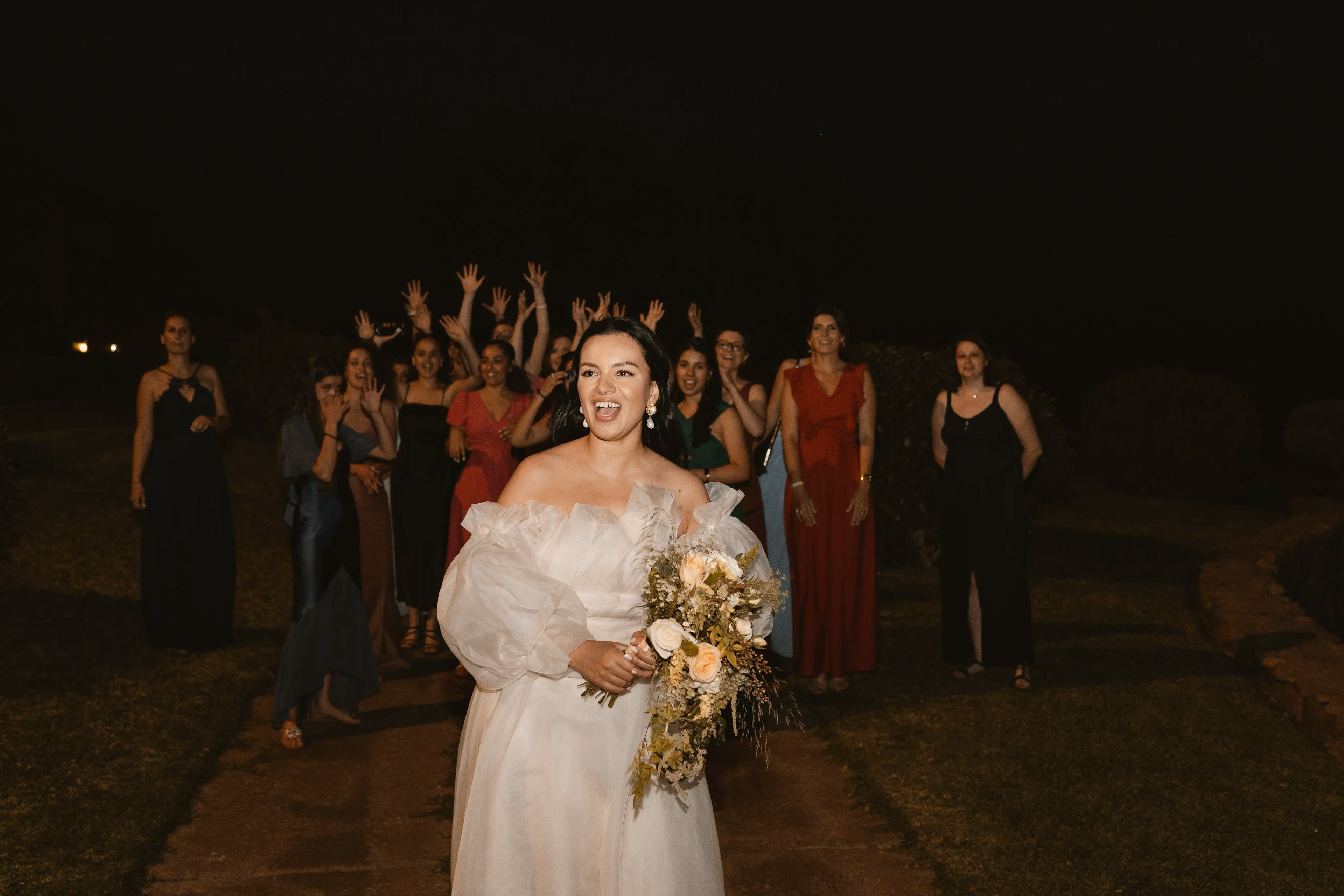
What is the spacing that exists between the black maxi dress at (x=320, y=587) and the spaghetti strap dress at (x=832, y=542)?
2.69 metres

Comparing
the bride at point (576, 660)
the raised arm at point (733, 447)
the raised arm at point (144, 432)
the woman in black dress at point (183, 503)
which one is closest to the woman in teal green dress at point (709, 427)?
the raised arm at point (733, 447)

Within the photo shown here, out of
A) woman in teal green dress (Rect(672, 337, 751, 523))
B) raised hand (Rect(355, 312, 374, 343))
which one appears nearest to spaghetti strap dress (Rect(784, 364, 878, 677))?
woman in teal green dress (Rect(672, 337, 751, 523))

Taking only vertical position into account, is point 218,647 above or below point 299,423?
below

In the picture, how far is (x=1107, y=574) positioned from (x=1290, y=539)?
1914mm

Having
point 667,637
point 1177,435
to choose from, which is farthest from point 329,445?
point 1177,435

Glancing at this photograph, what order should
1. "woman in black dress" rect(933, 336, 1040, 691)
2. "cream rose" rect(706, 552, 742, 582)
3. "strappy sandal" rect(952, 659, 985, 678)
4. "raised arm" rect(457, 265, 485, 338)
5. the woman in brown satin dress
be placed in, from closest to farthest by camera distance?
"cream rose" rect(706, 552, 742, 582) < "woman in black dress" rect(933, 336, 1040, 691) < "strappy sandal" rect(952, 659, 985, 678) < the woman in brown satin dress < "raised arm" rect(457, 265, 485, 338)

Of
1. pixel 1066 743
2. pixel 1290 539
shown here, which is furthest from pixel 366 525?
pixel 1290 539

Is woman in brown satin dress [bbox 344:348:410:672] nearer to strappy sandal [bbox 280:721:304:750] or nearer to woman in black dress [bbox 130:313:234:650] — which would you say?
woman in black dress [bbox 130:313:234:650]

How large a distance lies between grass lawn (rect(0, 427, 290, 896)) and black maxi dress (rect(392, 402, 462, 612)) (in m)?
1.09

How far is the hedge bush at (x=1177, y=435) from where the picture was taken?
18312 mm

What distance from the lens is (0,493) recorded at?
328 inches

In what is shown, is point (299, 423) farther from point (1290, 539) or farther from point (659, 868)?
point (1290, 539)

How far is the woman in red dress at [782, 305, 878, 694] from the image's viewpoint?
25.0 feet

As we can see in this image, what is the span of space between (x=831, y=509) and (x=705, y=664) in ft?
15.4
